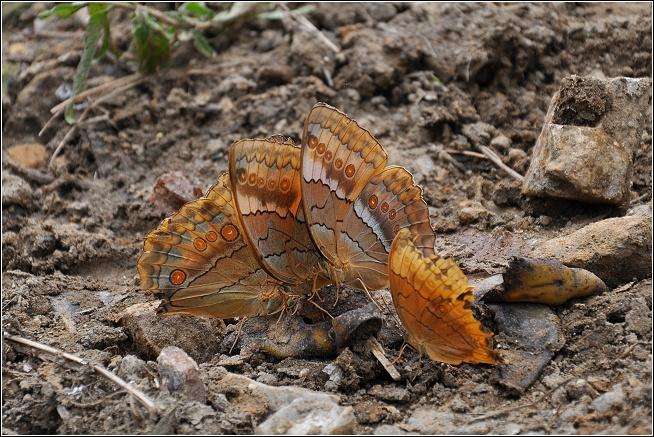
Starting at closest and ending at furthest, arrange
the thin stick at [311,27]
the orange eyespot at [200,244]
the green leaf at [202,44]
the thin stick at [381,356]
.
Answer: the thin stick at [381,356] < the orange eyespot at [200,244] < the thin stick at [311,27] < the green leaf at [202,44]

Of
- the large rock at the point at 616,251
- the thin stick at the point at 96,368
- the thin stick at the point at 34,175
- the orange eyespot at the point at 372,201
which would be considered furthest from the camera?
the thin stick at the point at 34,175

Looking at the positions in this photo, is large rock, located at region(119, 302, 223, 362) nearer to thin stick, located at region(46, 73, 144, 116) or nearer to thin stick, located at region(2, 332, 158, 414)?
thin stick, located at region(2, 332, 158, 414)

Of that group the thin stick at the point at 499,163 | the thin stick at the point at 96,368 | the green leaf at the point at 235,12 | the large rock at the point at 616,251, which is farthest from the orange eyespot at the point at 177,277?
the green leaf at the point at 235,12

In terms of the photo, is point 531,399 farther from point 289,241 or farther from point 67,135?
point 67,135

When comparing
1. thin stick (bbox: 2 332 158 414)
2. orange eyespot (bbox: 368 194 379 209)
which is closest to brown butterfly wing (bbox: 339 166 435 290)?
orange eyespot (bbox: 368 194 379 209)

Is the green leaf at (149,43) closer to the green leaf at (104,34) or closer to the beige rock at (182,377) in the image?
the green leaf at (104,34)

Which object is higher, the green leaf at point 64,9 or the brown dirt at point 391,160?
the green leaf at point 64,9

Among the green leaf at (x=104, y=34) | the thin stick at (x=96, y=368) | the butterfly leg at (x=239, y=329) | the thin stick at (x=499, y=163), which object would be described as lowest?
the butterfly leg at (x=239, y=329)

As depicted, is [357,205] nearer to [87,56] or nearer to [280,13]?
[280,13]
